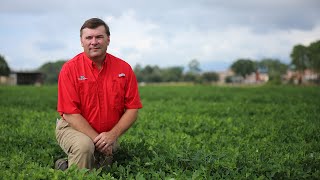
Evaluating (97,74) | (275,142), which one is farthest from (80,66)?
(275,142)

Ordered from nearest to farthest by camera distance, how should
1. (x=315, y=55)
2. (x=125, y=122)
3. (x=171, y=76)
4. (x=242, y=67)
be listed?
(x=125, y=122) → (x=315, y=55) → (x=171, y=76) → (x=242, y=67)

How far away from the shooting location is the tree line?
86269mm

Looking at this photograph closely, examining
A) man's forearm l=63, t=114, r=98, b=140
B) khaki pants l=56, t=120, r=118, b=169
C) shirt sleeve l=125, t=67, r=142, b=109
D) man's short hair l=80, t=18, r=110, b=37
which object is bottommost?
khaki pants l=56, t=120, r=118, b=169

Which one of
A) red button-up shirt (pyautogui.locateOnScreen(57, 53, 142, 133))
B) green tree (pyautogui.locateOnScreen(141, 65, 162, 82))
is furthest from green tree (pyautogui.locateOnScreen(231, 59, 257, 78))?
red button-up shirt (pyautogui.locateOnScreen(57, 53, 142, 133))

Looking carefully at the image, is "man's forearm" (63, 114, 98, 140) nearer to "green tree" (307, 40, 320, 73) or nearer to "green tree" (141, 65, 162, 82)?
"green tree" (307, 40, 320, 73)

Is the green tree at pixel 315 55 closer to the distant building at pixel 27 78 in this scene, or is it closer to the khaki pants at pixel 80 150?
the distant building at pixel 27 78

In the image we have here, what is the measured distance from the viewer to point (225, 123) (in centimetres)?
984

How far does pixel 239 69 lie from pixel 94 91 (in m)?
108

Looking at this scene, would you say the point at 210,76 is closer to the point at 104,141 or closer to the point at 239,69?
the point at 239,69

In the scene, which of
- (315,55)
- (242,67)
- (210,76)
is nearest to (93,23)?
(315,55)

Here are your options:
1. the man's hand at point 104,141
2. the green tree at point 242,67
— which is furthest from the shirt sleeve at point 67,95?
the green tree at point 242,67

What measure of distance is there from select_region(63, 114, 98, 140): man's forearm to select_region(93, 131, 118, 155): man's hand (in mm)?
121

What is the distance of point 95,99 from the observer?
205 inches

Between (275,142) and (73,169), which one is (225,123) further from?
(73,169)
